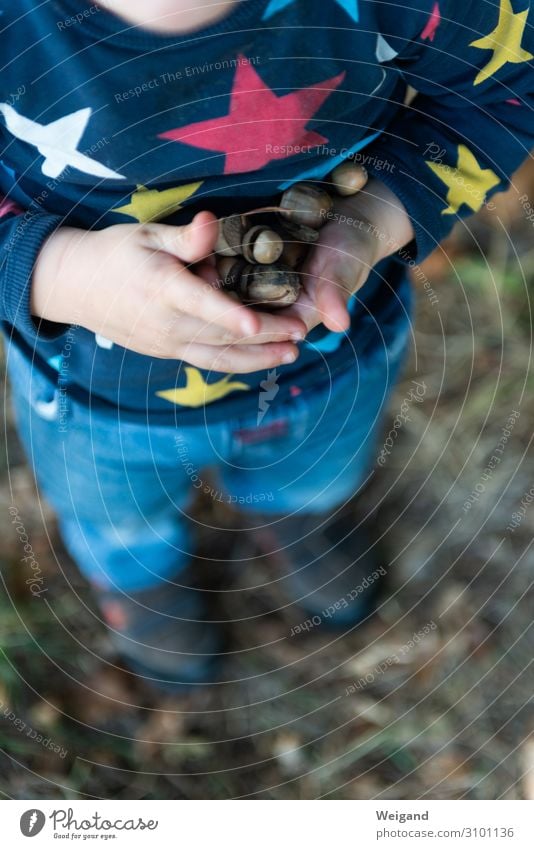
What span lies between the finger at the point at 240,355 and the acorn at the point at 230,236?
2.3 inches

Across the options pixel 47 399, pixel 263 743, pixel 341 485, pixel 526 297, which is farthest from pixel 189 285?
pixel 526 297

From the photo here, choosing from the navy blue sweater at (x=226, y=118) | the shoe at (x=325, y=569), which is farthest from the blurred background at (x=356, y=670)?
the navy blue sweater at (x=226, y=118)

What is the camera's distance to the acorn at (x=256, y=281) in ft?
1.42

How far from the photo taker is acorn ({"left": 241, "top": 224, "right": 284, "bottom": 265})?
429 millimetres

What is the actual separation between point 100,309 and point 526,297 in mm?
580

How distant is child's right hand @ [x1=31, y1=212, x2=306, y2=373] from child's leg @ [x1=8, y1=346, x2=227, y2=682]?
0.34 feet

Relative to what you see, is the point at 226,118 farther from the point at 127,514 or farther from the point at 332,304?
the point at 127,514

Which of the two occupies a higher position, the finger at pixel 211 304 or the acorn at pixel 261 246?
the acorn at pixel 261 246

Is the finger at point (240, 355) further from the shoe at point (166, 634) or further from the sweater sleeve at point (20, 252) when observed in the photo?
the shoe at point (166, 634)

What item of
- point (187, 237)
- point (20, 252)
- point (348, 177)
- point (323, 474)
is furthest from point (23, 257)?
point (323, 474)

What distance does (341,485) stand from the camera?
68cm

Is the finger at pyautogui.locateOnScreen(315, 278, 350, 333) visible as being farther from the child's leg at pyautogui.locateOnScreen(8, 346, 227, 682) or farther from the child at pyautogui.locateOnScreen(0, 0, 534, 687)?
the child's leg at pyautogui.locateOnScreen(8, 346, 227, 682)

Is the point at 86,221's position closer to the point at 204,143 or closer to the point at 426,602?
the point at 204,143

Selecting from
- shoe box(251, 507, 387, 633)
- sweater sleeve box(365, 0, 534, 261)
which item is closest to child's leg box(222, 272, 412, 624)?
shoe box(251, 507, 387, 633)
